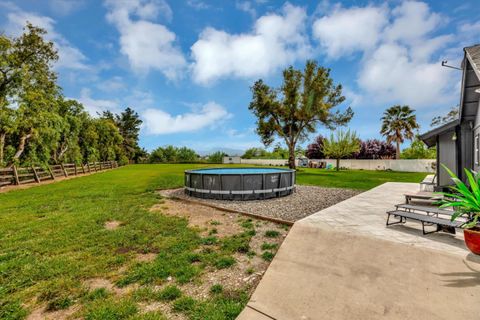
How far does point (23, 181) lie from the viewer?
14430mm

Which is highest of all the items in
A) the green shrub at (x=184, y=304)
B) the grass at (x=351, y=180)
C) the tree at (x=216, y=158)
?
the tree at (x=216, y=158)

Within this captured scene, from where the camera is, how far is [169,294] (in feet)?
9.00

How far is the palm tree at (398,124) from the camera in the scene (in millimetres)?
29891

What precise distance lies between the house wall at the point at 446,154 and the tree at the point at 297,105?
12.9 metres

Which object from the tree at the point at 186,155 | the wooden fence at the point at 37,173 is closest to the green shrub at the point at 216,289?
the wooden fence at the point at 37,173

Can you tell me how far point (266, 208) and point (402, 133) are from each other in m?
32.6

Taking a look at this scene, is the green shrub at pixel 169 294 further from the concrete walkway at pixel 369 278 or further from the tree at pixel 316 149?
the tree at pixel 316 149

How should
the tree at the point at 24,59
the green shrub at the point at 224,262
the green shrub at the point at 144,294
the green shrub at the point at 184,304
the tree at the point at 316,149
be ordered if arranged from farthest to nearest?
1. the tree at the point at 316,149
2. the tree at the point at 24,59
3. the green shrub at the point at 224,262
4. the green shrub at the point at 144,294
5. the green shrub at the point at 184,304

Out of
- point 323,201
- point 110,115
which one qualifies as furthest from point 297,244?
point 110,115

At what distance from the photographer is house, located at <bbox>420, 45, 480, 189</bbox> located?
283 inches

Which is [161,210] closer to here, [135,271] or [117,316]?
[135,271]

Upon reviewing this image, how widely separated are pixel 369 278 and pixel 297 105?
20.9 meters

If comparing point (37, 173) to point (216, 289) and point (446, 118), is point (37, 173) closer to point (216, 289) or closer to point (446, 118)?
point (216, 289)

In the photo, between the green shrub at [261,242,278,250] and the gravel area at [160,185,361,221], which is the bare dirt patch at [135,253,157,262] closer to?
the green shrub at [261,242,278,250]
